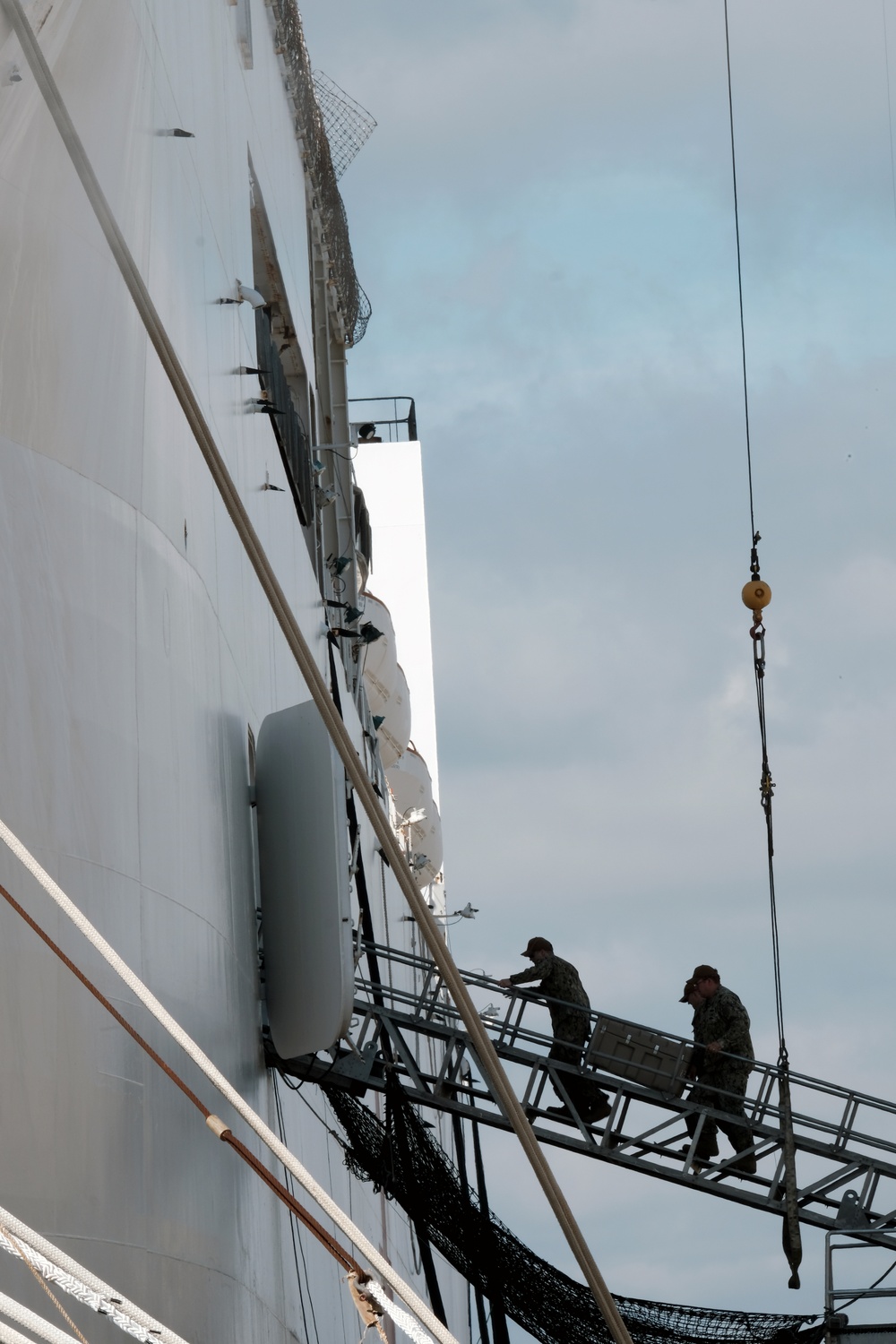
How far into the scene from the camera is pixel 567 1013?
36.7ft

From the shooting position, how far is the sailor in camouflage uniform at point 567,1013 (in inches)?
416

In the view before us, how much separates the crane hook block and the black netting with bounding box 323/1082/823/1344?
4468 mm

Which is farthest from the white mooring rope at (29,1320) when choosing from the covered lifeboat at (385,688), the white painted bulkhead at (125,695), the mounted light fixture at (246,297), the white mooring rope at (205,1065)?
the covered lifeboat at (385,688)

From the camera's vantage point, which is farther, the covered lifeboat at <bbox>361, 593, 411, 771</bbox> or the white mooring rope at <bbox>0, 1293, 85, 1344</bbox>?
the covered lifeboat at <bbox>361, 593, 411, 771</bbox>

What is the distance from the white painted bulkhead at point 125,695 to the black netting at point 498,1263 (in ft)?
4.11

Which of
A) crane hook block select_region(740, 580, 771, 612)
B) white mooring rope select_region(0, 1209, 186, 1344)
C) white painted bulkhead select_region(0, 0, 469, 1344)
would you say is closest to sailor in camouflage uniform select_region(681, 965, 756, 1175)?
crane hook block select_region(740, 580, 771, 612)

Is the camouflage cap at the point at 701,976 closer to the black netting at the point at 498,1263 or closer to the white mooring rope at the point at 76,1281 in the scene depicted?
the black netting at the point at 498,1263

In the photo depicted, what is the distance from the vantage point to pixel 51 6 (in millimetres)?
5375

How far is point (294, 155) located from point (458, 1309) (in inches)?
825

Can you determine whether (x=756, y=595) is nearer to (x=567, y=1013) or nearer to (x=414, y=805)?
(x=567, y=1013)

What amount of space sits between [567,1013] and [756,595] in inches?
132

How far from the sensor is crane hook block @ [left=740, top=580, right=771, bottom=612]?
466 inches

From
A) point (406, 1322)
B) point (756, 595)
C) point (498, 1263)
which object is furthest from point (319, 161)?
point (406, 1322)

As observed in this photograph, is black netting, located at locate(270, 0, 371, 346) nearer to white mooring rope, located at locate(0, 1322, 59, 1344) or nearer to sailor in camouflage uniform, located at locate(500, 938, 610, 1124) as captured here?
sailor in camouflage uniform, located at locate(500, 938, 610, 1124)
